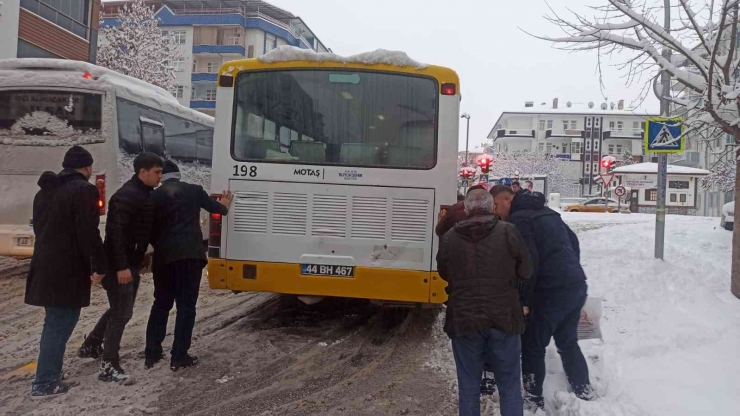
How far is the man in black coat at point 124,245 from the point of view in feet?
15.2

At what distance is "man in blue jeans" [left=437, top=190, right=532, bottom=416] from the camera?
3531 millimetres

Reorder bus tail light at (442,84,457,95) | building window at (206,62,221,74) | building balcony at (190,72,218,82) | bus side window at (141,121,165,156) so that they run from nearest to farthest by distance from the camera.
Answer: bus tail light at (442,84,457,95) < bus side window at (141,121,165,156) < building balcony at (190,72,218,82) < building window at (206,62,221,74)

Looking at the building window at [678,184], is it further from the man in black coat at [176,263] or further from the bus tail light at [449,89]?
the man in black coat at [176,263]

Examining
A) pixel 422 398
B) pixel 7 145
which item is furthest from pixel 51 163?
pixel 422 398

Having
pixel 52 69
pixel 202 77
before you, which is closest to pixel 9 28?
pixel 52 69

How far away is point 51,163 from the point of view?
9062mm

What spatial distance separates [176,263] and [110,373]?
1.06m

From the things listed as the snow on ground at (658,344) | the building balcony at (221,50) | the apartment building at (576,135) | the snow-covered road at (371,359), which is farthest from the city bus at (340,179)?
the apartment building at (576,135)

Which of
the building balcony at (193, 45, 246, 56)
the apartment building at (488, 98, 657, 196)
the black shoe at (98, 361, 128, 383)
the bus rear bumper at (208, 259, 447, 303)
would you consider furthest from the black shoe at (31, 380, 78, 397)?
the apartment building at (488, 98, 657, 196)

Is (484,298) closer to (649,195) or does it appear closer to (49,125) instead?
(49,125)

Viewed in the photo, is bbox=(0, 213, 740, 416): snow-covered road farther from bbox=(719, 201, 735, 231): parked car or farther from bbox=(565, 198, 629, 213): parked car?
bbox=(565, 198, 629, 213): parked car

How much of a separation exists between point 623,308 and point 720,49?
3.28 meters

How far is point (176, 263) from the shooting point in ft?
16.9

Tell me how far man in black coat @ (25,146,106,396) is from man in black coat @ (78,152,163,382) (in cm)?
20
